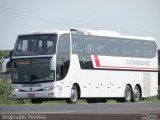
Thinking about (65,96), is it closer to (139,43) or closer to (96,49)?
(96,49)

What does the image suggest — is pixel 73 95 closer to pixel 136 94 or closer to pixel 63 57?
pixel 63 57

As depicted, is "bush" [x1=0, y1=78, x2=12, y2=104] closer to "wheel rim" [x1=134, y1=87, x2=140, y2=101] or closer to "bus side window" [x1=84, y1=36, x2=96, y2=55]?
"bus side window" [x1=84, y1=36, x2=96, y2=55]

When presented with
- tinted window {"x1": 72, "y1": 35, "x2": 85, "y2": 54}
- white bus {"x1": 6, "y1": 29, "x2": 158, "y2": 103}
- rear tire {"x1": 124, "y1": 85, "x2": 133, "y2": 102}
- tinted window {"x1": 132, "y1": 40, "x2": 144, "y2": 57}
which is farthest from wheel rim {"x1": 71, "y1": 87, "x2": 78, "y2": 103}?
tinted window {"x1": 132, "y1": 40, "x2": 144, "y2": 57}

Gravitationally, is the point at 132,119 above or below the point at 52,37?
below

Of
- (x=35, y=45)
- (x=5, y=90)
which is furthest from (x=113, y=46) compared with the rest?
(x=5, y=90)

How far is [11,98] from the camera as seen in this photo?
3453 cm

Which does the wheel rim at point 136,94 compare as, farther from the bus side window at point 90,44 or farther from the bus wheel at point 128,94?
the bus side window at point 90,44

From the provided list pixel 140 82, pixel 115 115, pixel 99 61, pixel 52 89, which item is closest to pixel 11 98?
pixel 52 89

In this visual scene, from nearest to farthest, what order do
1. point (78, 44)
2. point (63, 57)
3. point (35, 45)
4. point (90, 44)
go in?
point (63, 57), point (35, 45), point (78, 44), point (90, 44)

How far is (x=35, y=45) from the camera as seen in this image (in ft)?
110

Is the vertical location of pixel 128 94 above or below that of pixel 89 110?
above

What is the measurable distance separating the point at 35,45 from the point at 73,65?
204 centimetres

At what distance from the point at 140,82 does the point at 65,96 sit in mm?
7482

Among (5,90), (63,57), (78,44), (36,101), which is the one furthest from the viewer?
(36,101)
